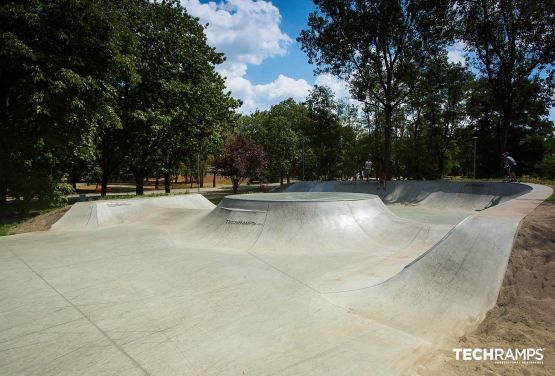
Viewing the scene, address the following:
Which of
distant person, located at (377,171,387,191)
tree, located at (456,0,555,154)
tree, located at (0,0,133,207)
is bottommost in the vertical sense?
distant person, located at (377,171,387,191)

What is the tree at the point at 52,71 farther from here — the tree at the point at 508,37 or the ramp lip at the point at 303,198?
the tree at the point at 508,37

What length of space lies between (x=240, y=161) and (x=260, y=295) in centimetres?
2745

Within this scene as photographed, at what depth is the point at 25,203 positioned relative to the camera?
16.1 metres

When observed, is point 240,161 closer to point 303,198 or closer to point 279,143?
point 279,143

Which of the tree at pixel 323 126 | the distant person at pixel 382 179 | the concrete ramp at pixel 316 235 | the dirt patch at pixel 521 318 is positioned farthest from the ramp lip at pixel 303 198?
the tree at pixel 323 126

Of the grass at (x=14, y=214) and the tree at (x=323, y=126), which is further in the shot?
the tree at (x=323, y=126)

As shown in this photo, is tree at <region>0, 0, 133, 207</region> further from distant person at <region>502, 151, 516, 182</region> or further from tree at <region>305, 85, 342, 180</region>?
tree at <region>305, 85, 342, 180</region>

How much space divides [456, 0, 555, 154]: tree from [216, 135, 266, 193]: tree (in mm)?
20743

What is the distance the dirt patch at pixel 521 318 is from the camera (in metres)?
3.09

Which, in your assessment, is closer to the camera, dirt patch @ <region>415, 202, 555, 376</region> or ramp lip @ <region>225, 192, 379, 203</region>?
dirt patch @ <region>415, 202, 555, 376</region>

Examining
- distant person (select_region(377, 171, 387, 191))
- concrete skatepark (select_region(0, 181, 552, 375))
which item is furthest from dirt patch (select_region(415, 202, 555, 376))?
distant person (select_region(377, 171, 387, 191))

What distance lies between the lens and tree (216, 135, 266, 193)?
32250 millimetres

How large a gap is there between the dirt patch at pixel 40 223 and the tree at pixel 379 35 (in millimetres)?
21011

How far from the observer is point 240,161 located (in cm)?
3203
